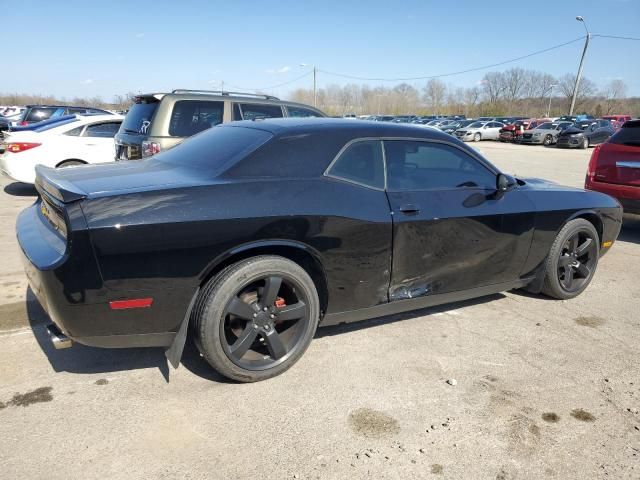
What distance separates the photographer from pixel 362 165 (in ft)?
10.2

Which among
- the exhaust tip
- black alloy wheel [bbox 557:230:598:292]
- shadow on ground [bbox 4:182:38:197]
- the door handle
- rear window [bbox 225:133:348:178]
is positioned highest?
rear window [bbox 225:133:348:178]

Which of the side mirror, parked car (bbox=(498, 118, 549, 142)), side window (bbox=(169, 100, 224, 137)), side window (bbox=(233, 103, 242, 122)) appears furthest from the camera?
parked car (bbox=(498, 118, 549, 142))

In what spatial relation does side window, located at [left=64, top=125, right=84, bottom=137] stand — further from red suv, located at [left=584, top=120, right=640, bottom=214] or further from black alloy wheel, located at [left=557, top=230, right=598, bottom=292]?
red suv, located at [left=584, top=120, right=640, bottom=214]

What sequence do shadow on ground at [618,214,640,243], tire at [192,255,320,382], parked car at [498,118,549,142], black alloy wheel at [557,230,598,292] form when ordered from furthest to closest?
parked car at [498,118,549,142]
shadow on ground at [618,214,640,243]
black alloy wheel at [557,230,598,292]
tire at [192,255,320,382]

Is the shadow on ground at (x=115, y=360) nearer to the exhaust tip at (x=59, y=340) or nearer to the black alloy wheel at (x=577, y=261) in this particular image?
the exhaust tip at (x=59, y=340)

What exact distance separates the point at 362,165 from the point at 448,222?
75cm

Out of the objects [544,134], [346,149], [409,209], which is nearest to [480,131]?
[544,134]

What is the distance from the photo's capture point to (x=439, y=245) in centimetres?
328

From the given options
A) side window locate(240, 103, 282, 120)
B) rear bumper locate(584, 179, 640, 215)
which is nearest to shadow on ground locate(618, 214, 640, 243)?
rear bumper locate(584, 179, 640, 215)

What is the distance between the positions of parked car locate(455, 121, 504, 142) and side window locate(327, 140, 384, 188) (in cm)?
3031

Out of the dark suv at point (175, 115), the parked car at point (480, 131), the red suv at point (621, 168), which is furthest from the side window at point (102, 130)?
the parked car at point (480, 131)

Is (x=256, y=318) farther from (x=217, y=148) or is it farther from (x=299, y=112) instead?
(x=299, y=112)

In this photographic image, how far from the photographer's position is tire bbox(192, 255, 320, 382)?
2.57 metres

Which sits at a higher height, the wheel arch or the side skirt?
the wheel arch
